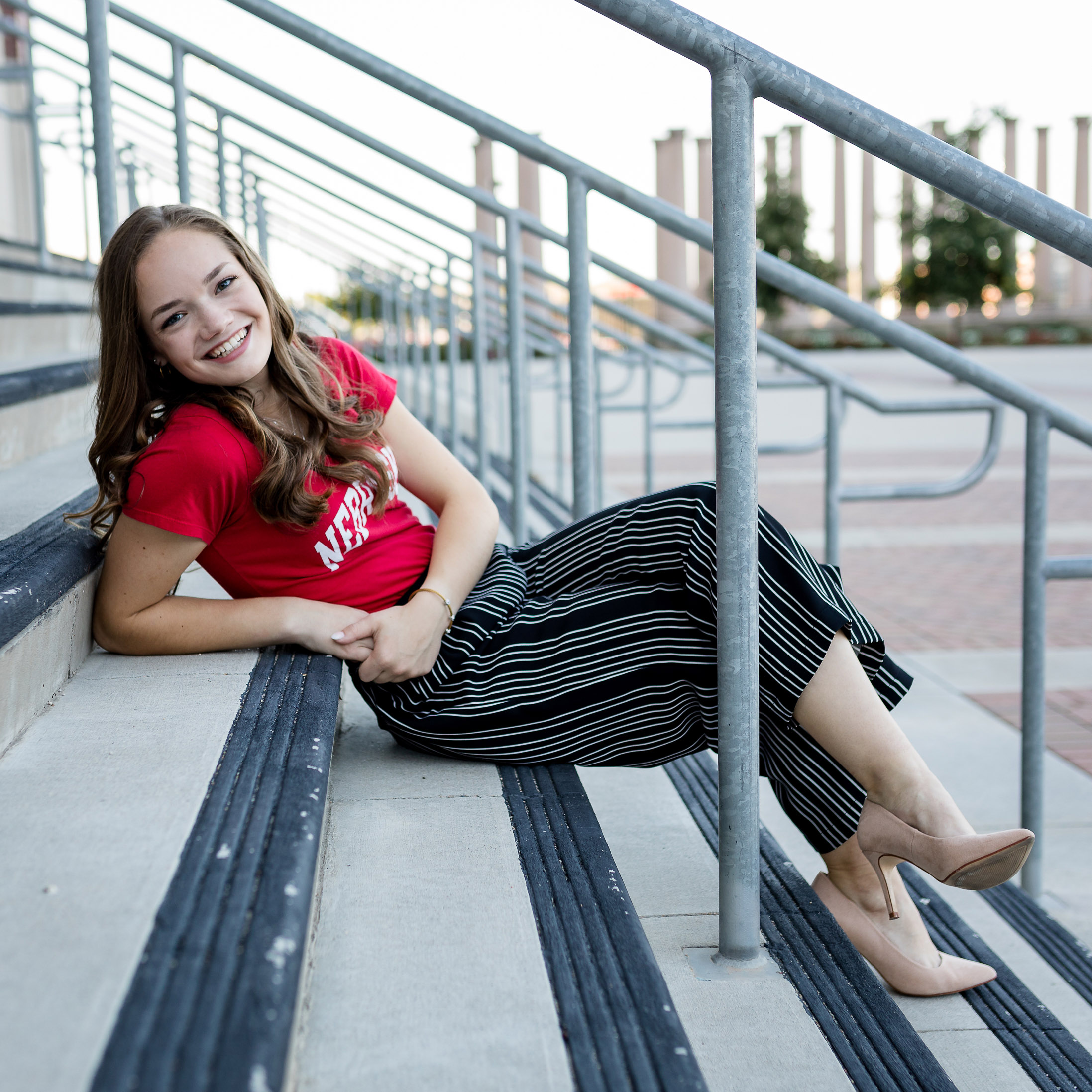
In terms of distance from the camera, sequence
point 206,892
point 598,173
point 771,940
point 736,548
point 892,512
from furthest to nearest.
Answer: point 892,512
point 598,173
point 771,940
point 736,548
point 206,892

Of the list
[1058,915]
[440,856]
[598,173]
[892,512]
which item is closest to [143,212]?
[598,173]

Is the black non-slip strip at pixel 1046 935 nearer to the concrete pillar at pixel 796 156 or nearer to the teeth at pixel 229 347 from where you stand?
the teeth at pixel 229 347

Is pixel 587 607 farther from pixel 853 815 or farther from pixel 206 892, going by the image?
pixel 206 892

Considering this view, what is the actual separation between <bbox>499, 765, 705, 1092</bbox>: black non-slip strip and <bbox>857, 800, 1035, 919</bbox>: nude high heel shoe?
33cm

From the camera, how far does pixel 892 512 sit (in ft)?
20.6

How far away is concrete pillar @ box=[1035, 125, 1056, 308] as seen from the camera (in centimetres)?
3312

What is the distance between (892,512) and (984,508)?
0.52 meters

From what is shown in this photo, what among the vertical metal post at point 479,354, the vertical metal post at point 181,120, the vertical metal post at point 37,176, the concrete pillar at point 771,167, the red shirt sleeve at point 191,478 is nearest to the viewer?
the red shirt sleeve at point 191,478

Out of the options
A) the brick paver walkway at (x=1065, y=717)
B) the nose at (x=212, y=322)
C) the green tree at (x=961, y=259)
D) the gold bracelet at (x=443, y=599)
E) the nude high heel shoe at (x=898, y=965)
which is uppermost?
the green tree at (x=961, y=259)

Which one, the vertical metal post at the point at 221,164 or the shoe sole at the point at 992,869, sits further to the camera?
the vertical metal post at the point at 221,164

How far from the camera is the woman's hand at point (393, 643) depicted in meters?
1.37

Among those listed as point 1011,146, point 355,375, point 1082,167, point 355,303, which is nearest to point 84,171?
point 355,375

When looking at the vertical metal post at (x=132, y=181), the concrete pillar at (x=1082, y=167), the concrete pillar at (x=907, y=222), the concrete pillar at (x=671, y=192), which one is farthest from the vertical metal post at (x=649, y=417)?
the concrete pillar at (x=1082, y=167)

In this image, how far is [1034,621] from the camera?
1.79m
